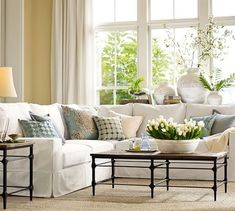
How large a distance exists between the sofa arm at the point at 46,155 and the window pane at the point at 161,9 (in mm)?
4107

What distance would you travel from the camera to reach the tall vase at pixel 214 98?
800 cm

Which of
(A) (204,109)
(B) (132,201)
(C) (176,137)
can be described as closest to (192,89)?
(A) (204,109)

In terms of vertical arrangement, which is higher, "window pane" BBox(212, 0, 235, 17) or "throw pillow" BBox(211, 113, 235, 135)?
"window pane" BBox(212, 0, 235, 17)

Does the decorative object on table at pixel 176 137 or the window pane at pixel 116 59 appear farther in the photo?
the window pane at pixel 116 59

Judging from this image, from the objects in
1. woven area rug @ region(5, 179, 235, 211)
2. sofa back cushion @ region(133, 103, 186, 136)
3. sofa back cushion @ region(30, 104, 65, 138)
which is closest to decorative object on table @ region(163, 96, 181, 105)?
sofa back cushion @ region(133, 103, 186, 136)

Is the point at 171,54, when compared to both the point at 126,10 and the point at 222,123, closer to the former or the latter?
the point at 126,10

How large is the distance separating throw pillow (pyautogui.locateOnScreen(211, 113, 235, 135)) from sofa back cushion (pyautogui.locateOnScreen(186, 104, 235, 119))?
0.28 metres

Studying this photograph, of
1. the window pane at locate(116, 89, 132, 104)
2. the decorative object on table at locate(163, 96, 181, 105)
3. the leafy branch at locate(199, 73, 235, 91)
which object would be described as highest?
the leafy branch at locate(199, 73, 235, 91)

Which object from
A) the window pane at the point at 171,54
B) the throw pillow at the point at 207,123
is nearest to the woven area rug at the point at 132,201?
the throw pillow at the point at 207,123

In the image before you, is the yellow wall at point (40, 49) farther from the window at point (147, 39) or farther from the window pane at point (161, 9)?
the window pane at point (161, 9)

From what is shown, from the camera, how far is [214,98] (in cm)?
802

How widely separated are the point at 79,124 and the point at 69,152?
1479mm

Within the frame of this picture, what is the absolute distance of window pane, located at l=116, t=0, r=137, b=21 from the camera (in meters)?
9.29

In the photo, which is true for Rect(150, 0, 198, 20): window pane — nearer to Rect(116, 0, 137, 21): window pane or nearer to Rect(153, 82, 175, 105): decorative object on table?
Rect(116, 0, 137, 21): window pane
